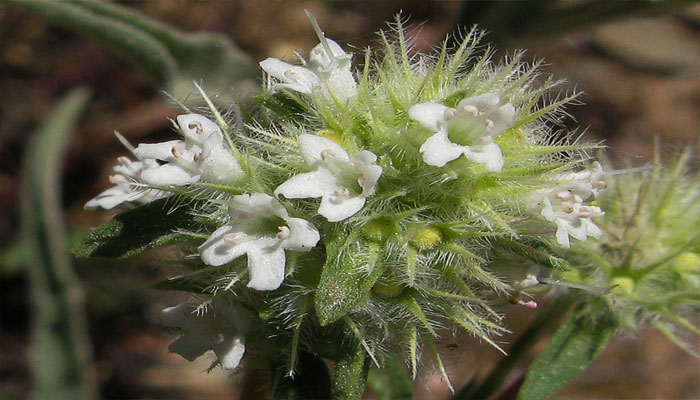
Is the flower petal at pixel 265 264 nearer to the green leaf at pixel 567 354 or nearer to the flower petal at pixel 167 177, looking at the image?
the flower petal at pixel 167 177

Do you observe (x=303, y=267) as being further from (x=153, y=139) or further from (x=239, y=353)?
(x=153, y=139)

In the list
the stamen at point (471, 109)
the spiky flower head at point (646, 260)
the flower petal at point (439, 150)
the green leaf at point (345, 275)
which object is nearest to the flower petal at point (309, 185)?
the green leaf at point (345, 275)

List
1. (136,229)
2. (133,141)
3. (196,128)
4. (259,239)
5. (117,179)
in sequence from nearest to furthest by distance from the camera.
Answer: (259,239) → (196,128) → (136,229) → (117,179) → (133,141)

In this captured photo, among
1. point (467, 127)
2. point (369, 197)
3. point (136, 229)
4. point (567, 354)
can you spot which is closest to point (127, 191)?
point (136, 229)

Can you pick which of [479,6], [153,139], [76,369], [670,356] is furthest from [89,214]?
[670,356]

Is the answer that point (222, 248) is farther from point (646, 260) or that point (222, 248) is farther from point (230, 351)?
point (646, 260)
